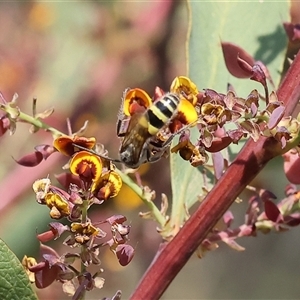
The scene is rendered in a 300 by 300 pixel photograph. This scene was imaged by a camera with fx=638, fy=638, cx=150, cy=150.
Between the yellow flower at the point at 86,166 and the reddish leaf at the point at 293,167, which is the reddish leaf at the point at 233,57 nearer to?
the reddish leaf at the point at 293,167

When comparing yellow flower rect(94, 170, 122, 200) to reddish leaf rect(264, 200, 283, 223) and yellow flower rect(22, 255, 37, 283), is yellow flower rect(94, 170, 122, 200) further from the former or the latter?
reddish leaf rect(264, 200, 283, 223)

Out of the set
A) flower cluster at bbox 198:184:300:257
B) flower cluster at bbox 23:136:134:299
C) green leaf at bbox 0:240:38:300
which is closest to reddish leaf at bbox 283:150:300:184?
flower cluster at bbox 198:184:300:257

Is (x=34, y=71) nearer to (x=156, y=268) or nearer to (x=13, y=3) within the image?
(x=13, y=3)

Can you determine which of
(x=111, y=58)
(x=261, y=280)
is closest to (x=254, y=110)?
(x=111, y=58)

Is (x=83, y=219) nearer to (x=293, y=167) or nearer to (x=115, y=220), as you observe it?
(x=115, y=220)

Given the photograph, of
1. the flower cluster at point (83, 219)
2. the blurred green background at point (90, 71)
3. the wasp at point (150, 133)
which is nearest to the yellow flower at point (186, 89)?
the wasp at point (150, 133)
